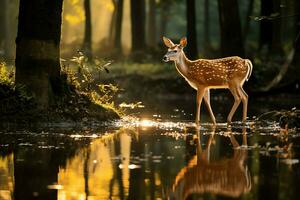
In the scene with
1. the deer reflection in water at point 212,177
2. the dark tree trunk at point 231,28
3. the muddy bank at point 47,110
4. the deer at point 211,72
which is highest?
the dark tree trunk at point 231,28

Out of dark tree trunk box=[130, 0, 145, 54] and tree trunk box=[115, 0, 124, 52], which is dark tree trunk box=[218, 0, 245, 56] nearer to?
dark tree trunk box=[130, 0, 145, 54]

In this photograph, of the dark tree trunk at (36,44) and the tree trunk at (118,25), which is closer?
the dark tree trunk at (36,44)

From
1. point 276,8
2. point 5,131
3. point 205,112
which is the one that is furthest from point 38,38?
point 276,8

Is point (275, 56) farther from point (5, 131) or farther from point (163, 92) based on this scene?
point (5, 131)

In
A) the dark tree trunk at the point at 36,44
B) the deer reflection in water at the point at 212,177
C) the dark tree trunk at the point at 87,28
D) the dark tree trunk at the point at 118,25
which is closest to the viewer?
the deer reflection in water at the point at 212,177

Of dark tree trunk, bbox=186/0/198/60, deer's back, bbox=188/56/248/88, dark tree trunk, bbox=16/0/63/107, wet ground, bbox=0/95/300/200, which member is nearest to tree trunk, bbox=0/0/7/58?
dark tree trunk, bbox=186/0/198/60

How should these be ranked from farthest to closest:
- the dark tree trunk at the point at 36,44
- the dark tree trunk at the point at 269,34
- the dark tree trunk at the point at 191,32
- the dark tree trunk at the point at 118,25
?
the dark tree trunk at the point at 118,25, the dark tree trunk at the point at 191,32, the dark tree trunk at the point at 269,34, the dark tree trunk at the point at 36,44

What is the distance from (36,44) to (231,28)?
53.2ft

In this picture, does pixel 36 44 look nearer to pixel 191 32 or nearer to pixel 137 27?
pixel 191 32

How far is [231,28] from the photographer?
108ft

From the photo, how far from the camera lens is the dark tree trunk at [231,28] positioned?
32844mm

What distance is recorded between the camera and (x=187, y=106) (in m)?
26.5

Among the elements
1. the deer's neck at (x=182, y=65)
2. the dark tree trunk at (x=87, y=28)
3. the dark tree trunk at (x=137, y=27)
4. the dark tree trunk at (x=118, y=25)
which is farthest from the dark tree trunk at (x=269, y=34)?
the deer's neck at (x=182, y=65)

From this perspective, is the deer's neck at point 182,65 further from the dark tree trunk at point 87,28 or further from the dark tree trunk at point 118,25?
the dark tree trunk at point 118,25
